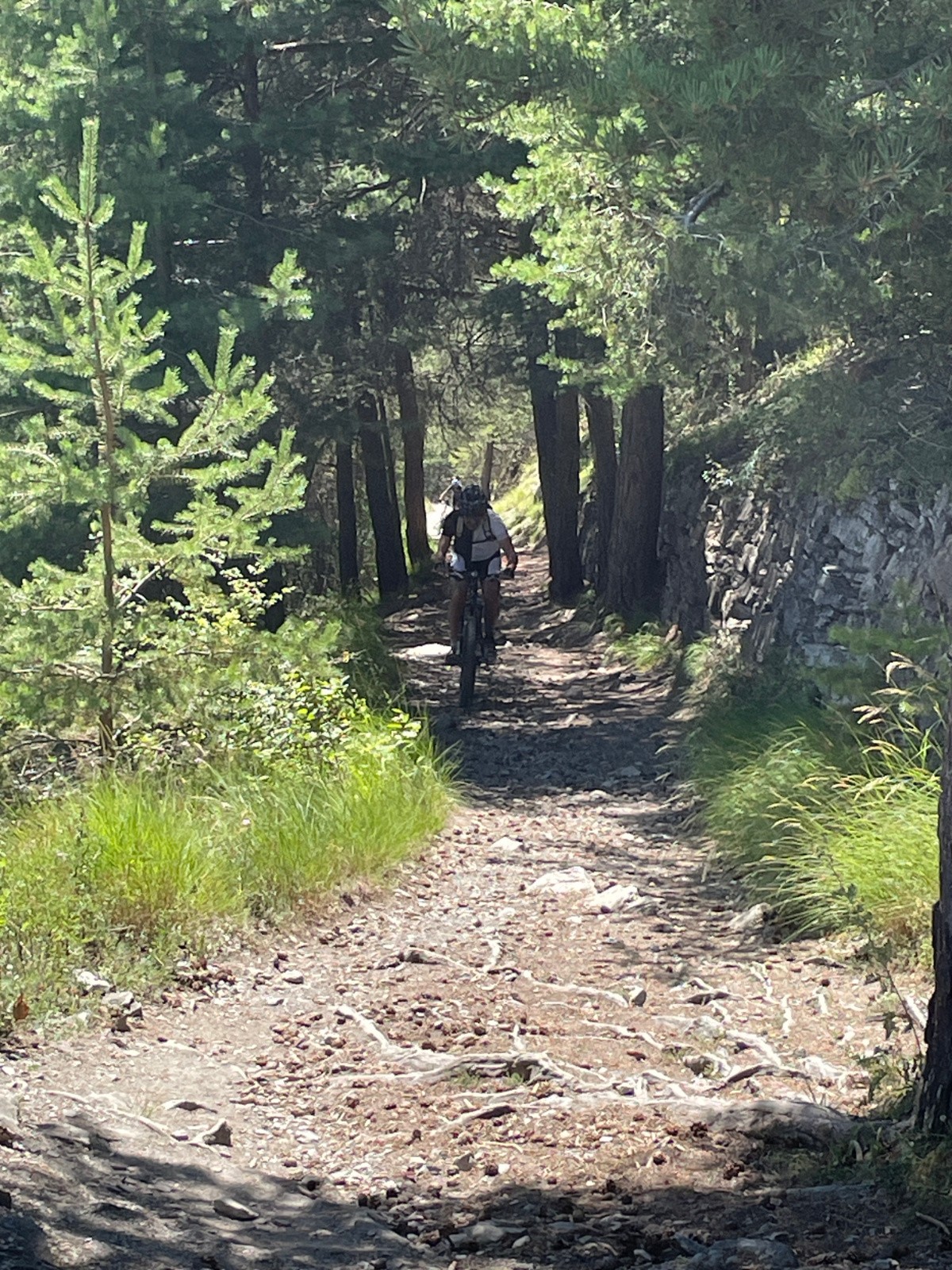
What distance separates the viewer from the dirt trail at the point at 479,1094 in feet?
13.0

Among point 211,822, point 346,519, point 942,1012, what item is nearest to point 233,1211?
point 942,1012

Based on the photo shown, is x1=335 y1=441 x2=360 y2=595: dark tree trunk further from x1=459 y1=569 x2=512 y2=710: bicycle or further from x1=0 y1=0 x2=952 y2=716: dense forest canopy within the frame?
x1=459 y1=569 x2=512 y2=710: bicycle

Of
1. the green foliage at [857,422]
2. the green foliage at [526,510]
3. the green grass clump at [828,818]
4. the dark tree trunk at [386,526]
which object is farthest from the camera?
the green foliage at [526,510]

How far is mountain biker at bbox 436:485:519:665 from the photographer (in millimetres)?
13203

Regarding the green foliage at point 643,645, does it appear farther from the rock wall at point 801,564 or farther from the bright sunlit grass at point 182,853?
the bright sunlit grass at point 182,853

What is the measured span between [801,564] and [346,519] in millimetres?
12730

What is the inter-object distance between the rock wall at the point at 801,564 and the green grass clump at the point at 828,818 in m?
0.86

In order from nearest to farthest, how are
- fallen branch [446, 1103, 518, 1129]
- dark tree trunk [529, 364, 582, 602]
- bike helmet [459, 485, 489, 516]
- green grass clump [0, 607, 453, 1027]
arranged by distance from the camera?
fallen branch [446, 1103, 518, 1129]
green grass clump [0, 607, 453, 1027]
bike helmet [459, 485, 489, 516]
dark tree trunk [529, 364, 582, 602]

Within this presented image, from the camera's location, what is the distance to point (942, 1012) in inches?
163

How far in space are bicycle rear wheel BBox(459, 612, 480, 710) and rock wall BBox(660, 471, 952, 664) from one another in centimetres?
235

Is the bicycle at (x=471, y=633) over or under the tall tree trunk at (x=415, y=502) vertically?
under

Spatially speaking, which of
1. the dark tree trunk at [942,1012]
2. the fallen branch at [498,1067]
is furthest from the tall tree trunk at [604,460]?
the dark tree trunk at [942,1012]

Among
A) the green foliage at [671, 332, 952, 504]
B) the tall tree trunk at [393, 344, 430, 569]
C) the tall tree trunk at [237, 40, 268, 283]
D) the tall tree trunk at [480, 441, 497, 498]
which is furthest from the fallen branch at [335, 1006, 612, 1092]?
the tall tree trunk at [480, 441, 497, 498]

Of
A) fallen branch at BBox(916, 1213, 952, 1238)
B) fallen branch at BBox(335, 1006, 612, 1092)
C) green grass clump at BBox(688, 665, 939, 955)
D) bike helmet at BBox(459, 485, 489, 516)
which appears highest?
bike helmet at BBox(459, 485, 489, 516)
